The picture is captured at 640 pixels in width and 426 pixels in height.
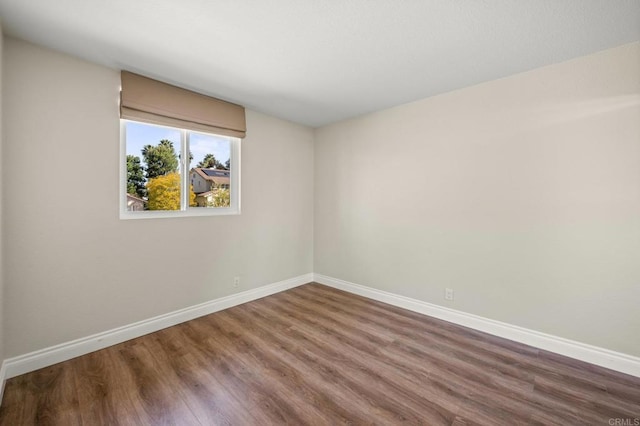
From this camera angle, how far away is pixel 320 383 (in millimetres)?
1840

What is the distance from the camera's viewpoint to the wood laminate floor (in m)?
1.55

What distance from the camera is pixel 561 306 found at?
7.20ft

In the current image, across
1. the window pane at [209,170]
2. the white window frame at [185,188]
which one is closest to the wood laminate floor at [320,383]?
the white window frame at [185,188]

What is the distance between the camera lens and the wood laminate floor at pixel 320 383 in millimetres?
1555

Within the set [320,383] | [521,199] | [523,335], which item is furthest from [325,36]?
[523,335]

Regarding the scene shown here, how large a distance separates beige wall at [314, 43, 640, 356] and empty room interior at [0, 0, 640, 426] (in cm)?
2

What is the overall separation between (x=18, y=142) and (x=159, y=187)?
3.18ft

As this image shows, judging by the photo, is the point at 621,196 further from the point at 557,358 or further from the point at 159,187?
the point at 159,187

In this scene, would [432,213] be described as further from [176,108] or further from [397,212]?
[176,108]

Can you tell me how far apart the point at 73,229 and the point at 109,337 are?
0.99 meters

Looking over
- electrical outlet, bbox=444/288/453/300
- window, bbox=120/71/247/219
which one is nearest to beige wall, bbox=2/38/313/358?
window, bbox=120/71/247/219

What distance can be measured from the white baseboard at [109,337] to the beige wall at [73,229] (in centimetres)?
6

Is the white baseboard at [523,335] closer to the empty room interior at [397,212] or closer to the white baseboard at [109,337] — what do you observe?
the empty room interior at [397,212]

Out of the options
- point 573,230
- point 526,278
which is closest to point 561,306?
point 526,278
